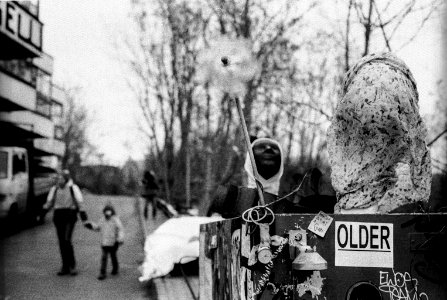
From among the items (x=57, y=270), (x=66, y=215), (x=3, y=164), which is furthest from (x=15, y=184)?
(x=66, y=215)

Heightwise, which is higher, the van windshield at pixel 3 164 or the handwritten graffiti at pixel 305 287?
the van windshield at pixel 3 164

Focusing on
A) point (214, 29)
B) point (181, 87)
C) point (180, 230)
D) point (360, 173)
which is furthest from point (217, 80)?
point (181, 87)

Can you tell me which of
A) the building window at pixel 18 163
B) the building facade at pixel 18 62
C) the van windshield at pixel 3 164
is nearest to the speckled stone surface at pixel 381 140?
the van windshield at pixel 3 164

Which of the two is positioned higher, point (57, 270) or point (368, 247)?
point (368, 247)

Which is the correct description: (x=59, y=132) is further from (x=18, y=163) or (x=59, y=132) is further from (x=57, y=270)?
(x=57, y=270)

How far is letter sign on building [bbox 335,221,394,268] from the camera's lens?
3207mm

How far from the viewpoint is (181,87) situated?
18297 mm

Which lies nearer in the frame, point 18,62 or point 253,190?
point 253,190

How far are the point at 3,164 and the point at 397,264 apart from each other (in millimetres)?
16500

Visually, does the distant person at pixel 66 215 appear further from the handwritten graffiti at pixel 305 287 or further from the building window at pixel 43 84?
the building window at pixel 43 84

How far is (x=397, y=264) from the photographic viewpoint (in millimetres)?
3211

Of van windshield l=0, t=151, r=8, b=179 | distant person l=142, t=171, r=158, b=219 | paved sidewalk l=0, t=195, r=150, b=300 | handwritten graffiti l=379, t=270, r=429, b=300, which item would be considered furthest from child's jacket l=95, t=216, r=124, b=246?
distant person l=142, t=171, r=158, b=219

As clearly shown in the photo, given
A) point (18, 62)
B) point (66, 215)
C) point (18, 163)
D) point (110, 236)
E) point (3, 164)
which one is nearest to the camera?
point (66, 215)

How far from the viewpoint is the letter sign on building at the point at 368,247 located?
3.21m
